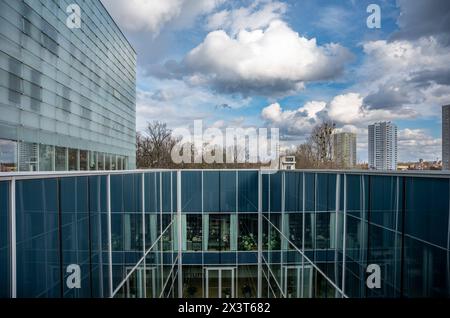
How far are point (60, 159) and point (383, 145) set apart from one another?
81.1ft

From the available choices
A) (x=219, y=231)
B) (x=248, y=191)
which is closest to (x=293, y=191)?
(x=248, y=191)

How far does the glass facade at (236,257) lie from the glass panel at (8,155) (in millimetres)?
7619

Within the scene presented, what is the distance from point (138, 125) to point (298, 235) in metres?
33.6

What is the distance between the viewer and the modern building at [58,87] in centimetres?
1385

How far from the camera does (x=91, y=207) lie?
17.8ft

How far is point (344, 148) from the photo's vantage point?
3080cm

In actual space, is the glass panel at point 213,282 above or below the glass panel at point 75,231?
below

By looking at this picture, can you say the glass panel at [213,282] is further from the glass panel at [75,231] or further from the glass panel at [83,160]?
the glass panel at [83,160]

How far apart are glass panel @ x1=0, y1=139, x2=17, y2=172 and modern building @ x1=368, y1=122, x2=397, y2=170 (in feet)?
69.5

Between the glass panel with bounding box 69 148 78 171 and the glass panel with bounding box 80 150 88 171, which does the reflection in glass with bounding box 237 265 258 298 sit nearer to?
the glass panel with bounding box 69 148 78 171

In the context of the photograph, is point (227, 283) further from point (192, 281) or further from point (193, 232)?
point (193, 232)

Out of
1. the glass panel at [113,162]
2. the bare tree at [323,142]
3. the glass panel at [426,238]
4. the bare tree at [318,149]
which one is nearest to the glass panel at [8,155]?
the glass panel at [113,162]

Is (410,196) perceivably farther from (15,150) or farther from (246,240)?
(15,150)
